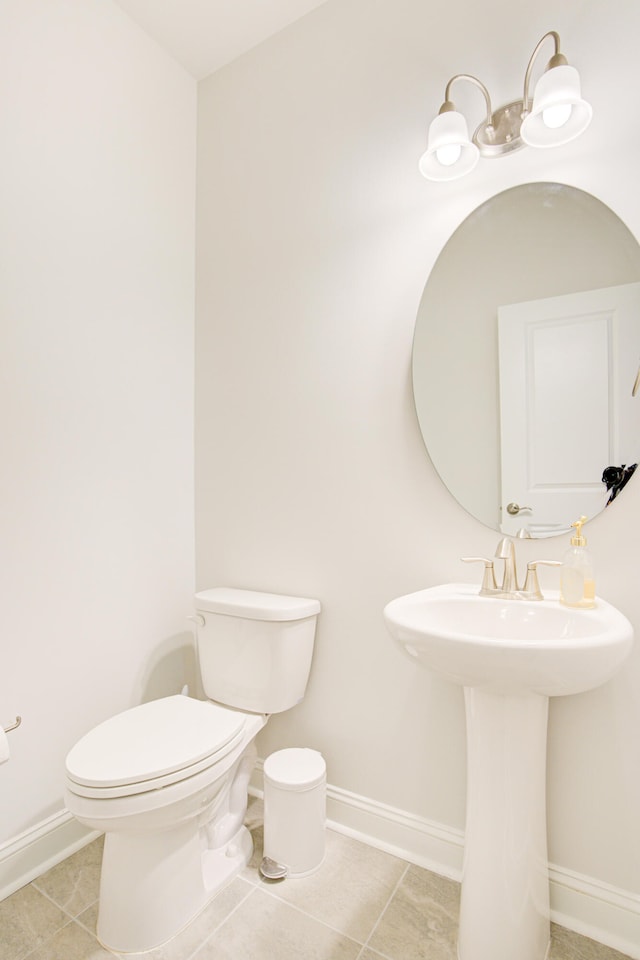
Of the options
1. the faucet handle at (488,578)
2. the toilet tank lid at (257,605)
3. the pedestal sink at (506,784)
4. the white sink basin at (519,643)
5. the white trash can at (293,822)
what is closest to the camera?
the white sink basin at (519,643)

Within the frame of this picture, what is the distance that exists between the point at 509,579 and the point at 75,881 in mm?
1432

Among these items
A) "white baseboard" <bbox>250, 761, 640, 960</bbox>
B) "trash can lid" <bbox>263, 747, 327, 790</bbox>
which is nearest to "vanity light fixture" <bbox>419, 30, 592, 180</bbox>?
"trash can lid" <bbox>263, 747, 327, 790</bbox>

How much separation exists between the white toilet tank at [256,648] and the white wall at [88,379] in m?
0.30

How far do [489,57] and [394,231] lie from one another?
48 cm

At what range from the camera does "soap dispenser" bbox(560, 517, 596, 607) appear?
3.77 ft

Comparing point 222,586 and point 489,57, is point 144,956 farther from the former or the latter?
point 489,57

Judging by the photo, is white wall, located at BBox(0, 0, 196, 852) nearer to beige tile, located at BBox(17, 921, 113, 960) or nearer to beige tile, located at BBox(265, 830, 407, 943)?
beige tile, located at BBox(17, 921, 113, 960)

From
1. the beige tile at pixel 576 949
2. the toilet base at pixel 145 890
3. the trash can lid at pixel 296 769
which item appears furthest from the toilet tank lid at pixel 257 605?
the beige tile at pixel 576 949

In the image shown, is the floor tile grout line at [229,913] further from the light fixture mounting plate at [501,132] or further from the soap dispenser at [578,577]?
the light fixture mounting plate at [501,132]

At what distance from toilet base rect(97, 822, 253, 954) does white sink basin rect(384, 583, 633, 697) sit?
783mm

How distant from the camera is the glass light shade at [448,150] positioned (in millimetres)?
1282

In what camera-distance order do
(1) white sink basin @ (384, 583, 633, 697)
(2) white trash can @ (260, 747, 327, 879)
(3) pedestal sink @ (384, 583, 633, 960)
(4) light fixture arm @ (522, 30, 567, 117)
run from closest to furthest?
1. (1) white sink basin @ (384, 583, 633, 697)
2. (3) pedestal sink @ (384, 583, 633, 960)
3. (4) light fixture arm @ (522, 30, 567, 117)
4. (2) white trash can @ (260, 747, 327, 879)

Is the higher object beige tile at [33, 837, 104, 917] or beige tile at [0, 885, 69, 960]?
beige tile at [0, 885, 69, 960]

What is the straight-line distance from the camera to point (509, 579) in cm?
127
